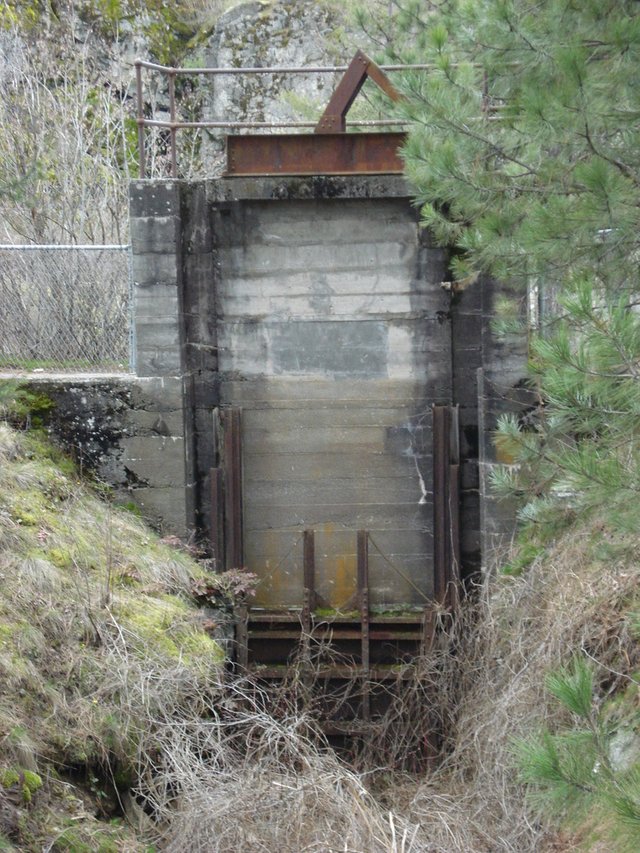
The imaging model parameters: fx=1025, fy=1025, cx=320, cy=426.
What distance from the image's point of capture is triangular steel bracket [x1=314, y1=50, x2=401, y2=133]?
946 centimetres

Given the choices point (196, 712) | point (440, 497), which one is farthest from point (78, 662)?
point (440, 497)

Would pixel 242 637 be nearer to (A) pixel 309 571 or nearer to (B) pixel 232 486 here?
(A) pixel 309 571

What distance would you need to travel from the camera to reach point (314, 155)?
9.88 meters

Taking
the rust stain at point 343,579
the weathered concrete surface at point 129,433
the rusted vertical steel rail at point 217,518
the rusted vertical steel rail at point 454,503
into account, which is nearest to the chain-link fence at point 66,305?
the weathered concrete surface at point 129,433

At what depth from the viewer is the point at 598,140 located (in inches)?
220

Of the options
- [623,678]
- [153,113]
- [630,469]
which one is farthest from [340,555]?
[153,113]

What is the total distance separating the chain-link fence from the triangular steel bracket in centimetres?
246

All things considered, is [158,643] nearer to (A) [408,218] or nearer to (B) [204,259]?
(B) [204,259]

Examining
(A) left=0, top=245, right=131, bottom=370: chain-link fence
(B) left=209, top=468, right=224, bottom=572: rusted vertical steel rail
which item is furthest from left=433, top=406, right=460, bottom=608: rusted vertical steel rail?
(A) left=0, top=245, right=131, bottom=370: chain-link fence

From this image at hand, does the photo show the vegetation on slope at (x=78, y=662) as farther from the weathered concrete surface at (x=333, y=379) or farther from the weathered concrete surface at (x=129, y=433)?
the weathered concrete surface at (x=333, y=379)

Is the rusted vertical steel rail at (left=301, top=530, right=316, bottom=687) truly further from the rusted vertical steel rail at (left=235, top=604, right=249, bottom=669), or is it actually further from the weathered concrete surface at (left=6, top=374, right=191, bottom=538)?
the weathered concrete surface at (left=6, top=374, right=191, bottom=538)

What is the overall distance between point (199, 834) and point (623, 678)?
9.05 ft

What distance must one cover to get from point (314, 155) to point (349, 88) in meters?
0.70

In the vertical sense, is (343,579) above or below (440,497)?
below
